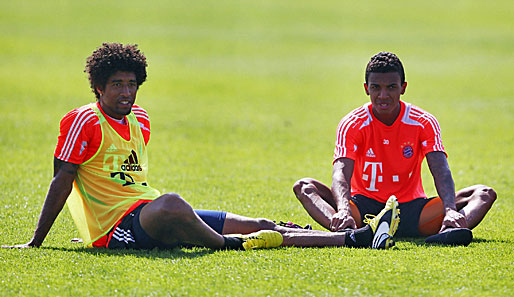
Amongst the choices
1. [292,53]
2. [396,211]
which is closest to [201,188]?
[396,211]

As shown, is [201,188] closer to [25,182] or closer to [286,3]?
[25,182]

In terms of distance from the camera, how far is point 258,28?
48250 mm

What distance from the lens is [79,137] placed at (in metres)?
7.91

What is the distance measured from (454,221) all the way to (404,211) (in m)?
0.74

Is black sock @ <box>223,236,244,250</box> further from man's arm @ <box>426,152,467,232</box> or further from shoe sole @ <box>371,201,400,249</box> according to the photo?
man's arm @ <box>426,152,467,232</box>

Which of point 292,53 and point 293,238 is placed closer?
point 293,238

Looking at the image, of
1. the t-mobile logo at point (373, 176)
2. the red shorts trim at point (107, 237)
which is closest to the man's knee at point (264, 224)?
the red shorts trim at point (107, 237)

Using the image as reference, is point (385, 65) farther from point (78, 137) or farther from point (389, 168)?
point (78, 137)

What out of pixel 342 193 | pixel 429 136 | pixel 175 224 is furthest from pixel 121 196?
pixel 429 136

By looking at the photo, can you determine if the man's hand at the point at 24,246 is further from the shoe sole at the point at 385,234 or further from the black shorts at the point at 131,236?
the shoe sole at the point at 385,234

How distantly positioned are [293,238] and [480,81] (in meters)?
21.9

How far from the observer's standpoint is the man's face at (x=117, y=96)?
8133mm

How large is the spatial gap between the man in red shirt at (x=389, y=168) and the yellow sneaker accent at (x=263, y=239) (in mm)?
947

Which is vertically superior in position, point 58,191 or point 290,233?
point 58,191
